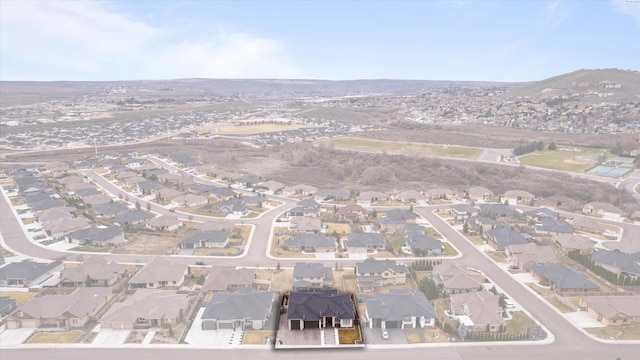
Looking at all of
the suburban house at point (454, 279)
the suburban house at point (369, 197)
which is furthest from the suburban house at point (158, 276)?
the suburban house at point (369, 197)

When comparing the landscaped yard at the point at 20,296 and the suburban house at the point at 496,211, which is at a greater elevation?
the suburban house at the point at 496,211

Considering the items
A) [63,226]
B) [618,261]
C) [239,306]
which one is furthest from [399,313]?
[63,226]

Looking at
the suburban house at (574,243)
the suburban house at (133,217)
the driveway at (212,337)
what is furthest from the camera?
the suburban house at (133,217)

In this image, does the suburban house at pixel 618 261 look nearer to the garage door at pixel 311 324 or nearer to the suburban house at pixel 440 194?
the suburban house at pixel 440 194

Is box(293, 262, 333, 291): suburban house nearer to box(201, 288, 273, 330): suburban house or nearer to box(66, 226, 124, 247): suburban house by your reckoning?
box(201, 288, 273, 330): suburban house

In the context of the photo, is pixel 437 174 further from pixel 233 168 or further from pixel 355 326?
pixel 355 326

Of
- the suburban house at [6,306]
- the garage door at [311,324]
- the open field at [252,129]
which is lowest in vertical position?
the suburban house at [6,306]

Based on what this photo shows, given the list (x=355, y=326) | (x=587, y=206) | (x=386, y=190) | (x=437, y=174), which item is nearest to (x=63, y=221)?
(x=386, y=190)
